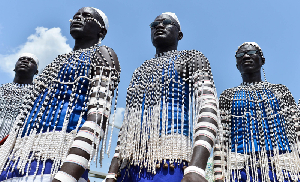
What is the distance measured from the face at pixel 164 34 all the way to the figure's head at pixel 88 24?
63 centimetres

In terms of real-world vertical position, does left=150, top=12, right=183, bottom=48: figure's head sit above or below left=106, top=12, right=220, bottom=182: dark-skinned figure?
above

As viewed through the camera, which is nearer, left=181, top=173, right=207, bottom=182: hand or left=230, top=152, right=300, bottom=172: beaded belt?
left=181, top=173, right=207, bottom=182: hand

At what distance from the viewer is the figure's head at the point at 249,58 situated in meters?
4.24

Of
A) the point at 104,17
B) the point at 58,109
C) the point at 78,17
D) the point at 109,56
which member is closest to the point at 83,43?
the point at 78,17

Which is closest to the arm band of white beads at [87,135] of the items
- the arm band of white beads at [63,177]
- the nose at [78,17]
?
the arm band of white beads at [63,177]

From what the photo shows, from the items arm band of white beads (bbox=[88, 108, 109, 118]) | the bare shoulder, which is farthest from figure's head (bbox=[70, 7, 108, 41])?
arm band of white beads (bbox=[88, 108, 109, 118])

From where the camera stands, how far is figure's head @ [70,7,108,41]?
3.33 metres

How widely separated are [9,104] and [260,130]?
3852mm

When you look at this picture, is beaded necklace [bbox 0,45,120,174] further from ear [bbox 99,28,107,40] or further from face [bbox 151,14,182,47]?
face [bbox 151,14,182,47]

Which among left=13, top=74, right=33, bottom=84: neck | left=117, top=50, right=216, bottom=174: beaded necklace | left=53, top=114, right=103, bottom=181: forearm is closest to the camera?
left=53, top=114, right=103, bottom=181: forearm

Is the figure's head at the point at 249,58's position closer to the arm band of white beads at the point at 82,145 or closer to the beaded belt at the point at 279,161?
the beaded belt at the point at 279,161

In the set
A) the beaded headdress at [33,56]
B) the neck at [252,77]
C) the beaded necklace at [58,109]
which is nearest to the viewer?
the beaded necklace at [58,109]

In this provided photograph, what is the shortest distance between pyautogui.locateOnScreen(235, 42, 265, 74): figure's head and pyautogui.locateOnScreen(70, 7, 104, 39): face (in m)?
2.15

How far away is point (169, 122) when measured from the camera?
2.49m
